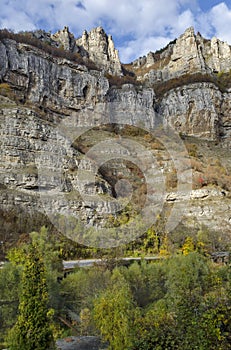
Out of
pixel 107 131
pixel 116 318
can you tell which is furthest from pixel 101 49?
pixel 116 318

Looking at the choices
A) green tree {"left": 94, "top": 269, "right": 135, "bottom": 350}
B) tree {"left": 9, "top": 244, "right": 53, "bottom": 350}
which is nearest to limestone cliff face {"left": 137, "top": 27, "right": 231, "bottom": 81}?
green tree {"left": 94, "top": 269, "right": 135, "bottom": 350}

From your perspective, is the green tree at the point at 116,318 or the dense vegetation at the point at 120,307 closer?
the dense vegetation at the point at 120,307

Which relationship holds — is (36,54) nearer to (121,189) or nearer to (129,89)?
(129,89)

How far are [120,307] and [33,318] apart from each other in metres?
2.05

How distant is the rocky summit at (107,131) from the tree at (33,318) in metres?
14.4

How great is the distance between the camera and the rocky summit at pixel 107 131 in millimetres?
26297

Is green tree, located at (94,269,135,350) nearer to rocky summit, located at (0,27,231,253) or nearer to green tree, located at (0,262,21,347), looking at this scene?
green tree, located at (0,262,21,347)

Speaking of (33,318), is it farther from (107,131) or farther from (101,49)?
(101,49)

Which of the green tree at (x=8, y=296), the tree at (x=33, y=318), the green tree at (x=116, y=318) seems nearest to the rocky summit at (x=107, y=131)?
the green tree at (x=8, y=296)

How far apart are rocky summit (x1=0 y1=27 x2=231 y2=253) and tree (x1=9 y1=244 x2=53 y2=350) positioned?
14.4 metres

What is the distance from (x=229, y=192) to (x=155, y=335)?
29042 millimetres

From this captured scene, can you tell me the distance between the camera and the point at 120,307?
7621 millimetres

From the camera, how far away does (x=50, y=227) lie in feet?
76.3

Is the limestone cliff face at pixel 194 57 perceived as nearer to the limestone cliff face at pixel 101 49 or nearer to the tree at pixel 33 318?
the limestone cliff face at pixel 101 49
